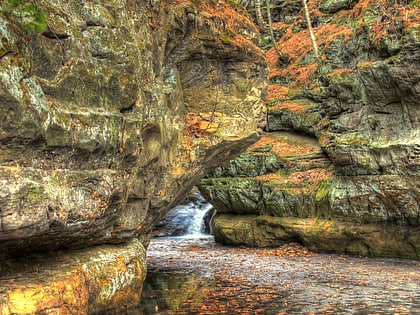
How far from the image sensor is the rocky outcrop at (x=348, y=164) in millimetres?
12680

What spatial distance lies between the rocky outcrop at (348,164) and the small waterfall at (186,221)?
330cm

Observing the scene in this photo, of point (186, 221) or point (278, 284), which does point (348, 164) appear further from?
point (186, 221)

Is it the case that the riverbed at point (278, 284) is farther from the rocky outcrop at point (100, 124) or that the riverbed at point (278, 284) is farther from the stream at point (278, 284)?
the rocky outcrop at point (100, 124)

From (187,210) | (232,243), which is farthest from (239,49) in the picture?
(187,210)

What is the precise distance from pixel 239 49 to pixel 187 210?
1396 cm

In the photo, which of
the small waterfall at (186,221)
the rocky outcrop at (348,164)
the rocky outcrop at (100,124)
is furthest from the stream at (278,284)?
the small waterfall at (186,221)

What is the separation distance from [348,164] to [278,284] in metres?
6.34

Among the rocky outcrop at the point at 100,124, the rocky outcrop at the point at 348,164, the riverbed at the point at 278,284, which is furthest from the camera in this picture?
the rocky outcrop at the point at 348,164

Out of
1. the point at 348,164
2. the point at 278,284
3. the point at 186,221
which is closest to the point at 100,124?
the point at 278,284

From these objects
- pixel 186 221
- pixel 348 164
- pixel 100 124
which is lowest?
pixel 186 221

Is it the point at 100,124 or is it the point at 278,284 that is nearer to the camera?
the point at 100,124

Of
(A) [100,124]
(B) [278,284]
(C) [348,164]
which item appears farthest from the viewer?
(C) [348,164]

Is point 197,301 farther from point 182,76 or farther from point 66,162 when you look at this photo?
point 182,76

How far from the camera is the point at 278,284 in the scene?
31.7ft
